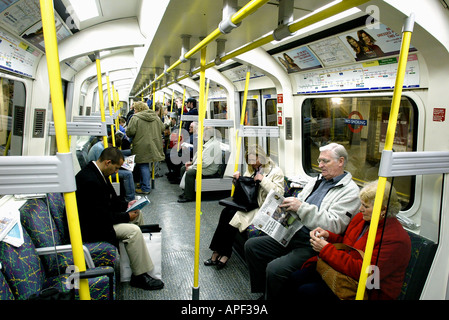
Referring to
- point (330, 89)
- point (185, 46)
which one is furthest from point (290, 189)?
point (185, 46)

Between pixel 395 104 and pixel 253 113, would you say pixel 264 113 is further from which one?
pixel 395 104

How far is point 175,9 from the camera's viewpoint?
2352 mm

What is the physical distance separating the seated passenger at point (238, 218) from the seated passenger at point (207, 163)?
2.41 meters

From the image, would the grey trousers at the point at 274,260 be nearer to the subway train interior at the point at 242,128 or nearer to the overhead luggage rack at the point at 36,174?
the subway train interior at the point at 242,128

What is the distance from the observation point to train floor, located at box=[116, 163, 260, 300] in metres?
3.30

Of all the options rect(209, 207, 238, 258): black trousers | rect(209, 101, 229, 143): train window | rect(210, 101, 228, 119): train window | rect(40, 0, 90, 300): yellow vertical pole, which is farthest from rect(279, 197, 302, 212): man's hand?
rect(210, 101, 228, 119): train window

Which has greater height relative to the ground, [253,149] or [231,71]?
[231,71]

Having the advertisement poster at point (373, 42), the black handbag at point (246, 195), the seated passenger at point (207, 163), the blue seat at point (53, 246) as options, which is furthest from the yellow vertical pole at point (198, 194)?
the seated passenger at point (207, 163)

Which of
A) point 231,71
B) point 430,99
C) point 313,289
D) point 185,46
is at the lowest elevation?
point 313,289

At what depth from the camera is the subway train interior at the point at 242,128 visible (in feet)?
5.53

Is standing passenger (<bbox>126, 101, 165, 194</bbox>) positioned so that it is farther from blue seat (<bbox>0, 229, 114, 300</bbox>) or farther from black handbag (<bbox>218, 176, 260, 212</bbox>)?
blue seat (<bbox>0, 229, 114, 300</bbox>)

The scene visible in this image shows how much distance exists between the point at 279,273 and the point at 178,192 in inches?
187

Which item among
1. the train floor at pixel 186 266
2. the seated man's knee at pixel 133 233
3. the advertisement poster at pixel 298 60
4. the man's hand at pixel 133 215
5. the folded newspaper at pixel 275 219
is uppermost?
the advertisement poster at pixel 298 60
